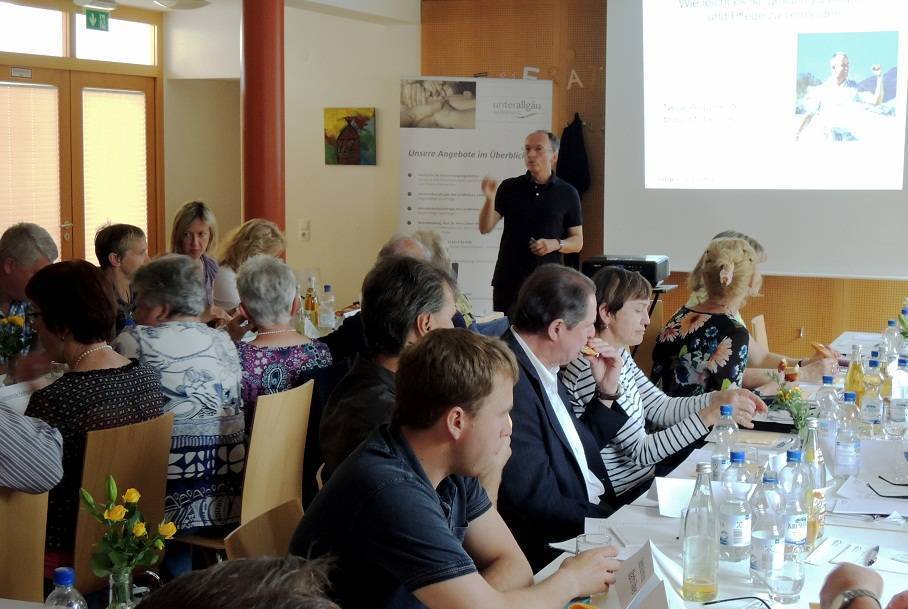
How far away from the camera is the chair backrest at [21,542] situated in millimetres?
2697

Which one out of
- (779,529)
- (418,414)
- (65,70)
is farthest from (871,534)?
(65,70)

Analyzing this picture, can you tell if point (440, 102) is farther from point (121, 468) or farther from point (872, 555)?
point (872, 555)

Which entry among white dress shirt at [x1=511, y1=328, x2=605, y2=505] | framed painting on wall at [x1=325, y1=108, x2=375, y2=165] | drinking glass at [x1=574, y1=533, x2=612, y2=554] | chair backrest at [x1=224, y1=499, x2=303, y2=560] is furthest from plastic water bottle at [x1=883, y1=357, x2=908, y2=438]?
framed painting on wall at [x1=325, y1=108, x2=375, y2=165]

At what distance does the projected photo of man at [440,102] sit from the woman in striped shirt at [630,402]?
4276mm

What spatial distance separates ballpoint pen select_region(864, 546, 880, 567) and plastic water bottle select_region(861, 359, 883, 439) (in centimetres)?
111

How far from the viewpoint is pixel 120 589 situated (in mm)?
2201

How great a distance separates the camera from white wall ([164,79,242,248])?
930 centimetres

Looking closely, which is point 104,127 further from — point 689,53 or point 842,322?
point 842,322

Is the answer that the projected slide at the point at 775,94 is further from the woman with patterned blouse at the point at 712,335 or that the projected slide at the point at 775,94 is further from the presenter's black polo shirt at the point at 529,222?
the woman with patterned blouse at the point at 712,335

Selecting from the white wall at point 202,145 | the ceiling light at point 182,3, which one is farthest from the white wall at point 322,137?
the ceiling light at point 182,3

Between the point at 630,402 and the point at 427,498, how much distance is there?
5.86 feet

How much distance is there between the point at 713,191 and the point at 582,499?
4825 mm

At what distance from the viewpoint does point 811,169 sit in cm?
730

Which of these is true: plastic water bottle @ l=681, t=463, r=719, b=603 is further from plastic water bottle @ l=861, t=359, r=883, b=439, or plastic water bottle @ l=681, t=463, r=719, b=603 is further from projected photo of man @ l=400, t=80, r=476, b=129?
projected photo of man @ l=400, t=80, r=476, b=129
